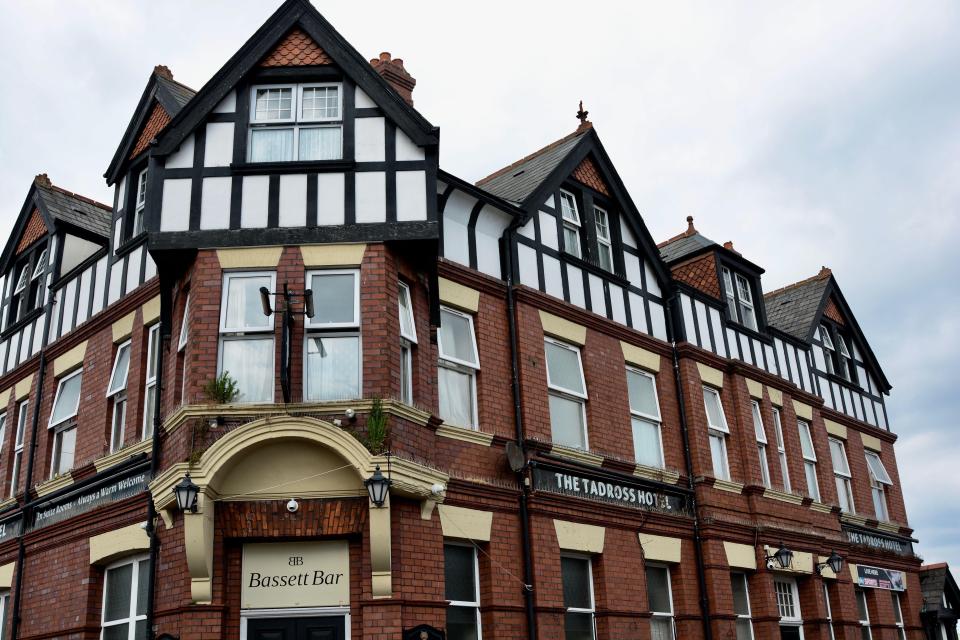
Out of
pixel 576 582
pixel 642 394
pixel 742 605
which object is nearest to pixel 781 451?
pixel 742 605

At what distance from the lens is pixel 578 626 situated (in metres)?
14.0

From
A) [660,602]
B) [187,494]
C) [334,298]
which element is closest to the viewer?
[187,494]

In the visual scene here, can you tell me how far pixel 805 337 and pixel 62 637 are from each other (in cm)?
1611

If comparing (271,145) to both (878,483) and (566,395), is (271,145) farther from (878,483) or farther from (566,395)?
(878,483)

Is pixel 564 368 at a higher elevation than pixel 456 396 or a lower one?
higher

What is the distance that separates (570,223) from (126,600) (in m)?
9.08

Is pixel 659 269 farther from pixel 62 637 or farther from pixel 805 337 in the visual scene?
Result: pixel 62 637

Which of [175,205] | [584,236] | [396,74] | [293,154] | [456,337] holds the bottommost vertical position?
[456,337]

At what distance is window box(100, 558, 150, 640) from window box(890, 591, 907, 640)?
1588cm

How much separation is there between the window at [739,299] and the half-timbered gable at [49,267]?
39.1ft

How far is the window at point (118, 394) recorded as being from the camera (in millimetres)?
14266

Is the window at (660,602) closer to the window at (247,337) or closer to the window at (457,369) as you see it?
the window at (457,369)

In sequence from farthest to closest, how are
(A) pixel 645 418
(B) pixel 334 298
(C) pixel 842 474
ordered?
(C) pixel 842 474 → (A) pixel 645 418 → (B) pixel 334 298

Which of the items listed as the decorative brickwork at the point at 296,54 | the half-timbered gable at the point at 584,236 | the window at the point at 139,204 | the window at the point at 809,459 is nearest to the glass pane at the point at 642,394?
the half-timbered gable at the point at 584,236
